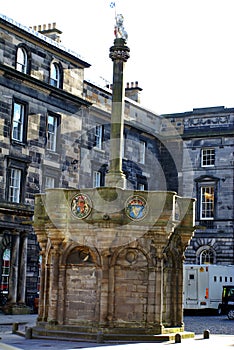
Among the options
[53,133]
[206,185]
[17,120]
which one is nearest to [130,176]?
[206,185]

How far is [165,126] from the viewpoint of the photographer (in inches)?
1889

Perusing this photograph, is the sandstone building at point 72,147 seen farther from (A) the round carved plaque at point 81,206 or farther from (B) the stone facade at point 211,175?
(A) the round carved plaque at point 81,206

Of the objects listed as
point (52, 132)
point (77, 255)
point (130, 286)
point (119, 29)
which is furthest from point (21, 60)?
point (130, 286)

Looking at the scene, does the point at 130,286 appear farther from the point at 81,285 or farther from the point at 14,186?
the point at 14,186

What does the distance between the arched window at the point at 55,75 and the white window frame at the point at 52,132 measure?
1725 millimetres

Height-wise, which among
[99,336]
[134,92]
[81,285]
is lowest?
[99,336]

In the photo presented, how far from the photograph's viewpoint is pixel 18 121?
107 feet

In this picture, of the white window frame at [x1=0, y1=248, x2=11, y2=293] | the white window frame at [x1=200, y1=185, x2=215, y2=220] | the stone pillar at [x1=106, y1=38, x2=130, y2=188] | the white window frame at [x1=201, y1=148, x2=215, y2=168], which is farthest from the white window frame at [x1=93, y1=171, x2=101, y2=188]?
the stone pillar at [x1=106, y1=38, x2=130, y2=188]

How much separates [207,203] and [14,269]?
1792cm

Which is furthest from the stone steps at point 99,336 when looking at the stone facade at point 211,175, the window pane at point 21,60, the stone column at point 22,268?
the stone facade at point 211,175

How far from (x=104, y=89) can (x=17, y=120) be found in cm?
907

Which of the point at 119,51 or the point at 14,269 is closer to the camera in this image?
the point at 119,51

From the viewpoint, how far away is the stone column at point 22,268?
31.2 metres

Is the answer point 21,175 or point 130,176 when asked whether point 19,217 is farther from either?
point 130,176
